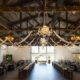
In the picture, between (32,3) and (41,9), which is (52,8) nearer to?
(41,9)

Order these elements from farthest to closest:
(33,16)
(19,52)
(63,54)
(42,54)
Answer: (42,54), (19,52), (63,54), (33,16)

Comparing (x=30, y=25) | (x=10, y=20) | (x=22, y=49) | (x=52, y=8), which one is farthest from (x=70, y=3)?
(x=22, y=49)

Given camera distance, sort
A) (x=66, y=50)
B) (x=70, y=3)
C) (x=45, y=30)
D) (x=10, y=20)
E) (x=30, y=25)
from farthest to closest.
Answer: (x=66, y=50), (x=30, y=25), (x=10, y=20), (x=70, y=3), (x=45, y=30)

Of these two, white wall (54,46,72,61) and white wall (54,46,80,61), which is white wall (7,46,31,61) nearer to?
white wall (54,46,80,61)

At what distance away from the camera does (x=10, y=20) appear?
49.6 ft

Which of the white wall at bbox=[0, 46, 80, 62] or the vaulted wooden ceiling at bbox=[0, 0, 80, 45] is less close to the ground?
the vaulted wooden ceiling at bbox=[0, 0, 80, 45]

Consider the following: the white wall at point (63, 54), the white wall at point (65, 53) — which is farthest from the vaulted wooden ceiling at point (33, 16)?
the white wall at point (63, 54)

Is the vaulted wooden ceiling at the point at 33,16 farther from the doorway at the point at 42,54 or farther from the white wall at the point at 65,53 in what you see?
the doorway at the point at 42,54

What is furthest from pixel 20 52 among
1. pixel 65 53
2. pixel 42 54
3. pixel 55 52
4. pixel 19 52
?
pixel 65 53

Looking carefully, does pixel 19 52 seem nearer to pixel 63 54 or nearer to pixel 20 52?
pixel 20 52

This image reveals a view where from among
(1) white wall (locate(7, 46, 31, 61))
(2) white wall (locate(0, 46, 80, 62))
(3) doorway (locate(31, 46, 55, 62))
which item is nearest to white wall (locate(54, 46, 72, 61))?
(2) white wall (locate(0, 46, 80, 62))

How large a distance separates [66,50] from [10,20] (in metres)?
14.2

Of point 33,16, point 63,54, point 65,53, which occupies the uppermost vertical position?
point 33,16

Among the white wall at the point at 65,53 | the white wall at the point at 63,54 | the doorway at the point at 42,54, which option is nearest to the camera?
the white wall at the point at 65,53
